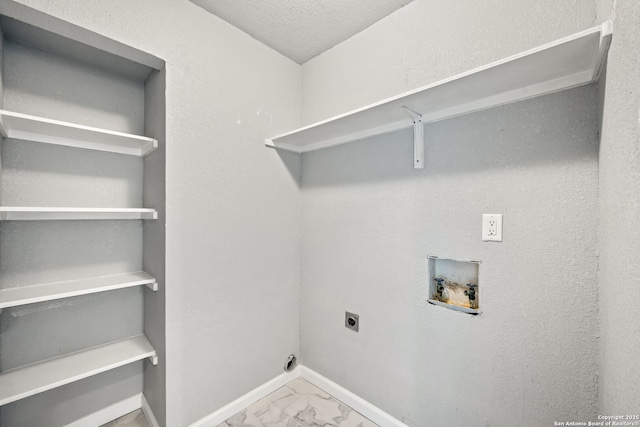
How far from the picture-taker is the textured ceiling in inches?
60.3

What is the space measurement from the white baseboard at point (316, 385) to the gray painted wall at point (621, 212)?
109cm

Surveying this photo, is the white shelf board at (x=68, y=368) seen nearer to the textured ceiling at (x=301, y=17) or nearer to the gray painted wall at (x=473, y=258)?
the gray painted wall at (x=473, y=258)

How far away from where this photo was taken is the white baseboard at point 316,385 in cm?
160

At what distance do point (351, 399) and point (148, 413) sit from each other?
49.3 inches

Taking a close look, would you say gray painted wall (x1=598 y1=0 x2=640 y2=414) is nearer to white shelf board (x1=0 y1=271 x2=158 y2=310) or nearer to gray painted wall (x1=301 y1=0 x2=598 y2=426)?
gray painted wall (x1=301 y1=0 x2=598 y2=426)

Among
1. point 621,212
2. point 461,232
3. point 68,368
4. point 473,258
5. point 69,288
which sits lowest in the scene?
point 68,368

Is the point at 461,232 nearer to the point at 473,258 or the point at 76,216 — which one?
the point at 473,258

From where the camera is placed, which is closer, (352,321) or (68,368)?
(68,368)

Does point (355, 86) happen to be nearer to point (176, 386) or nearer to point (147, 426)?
point (176, 386)

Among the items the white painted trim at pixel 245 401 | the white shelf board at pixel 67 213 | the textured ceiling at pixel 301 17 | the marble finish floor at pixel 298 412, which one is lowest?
the marble finish floor at pixel 298 412

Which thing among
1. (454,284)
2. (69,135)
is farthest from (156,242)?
(454,284)

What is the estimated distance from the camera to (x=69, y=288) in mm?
1376

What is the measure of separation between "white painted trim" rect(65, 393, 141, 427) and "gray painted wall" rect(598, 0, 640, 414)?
2.31 meters

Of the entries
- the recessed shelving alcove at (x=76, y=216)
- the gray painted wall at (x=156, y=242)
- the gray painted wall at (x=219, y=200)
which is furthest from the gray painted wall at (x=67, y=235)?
the gray painted wall at (x=219, y=200)
